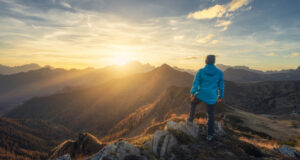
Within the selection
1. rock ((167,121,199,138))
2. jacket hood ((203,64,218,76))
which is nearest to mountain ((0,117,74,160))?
rock ((167,121,199,138))

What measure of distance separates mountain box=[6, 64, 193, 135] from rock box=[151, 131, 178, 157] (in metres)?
95.3

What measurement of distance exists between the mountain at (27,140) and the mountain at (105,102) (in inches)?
1203

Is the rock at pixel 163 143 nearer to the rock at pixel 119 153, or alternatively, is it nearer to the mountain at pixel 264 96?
the rock at pixel 119 153

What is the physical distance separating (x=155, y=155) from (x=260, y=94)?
12586cm

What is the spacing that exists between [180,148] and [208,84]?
110 inches

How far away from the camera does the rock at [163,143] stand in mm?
5372

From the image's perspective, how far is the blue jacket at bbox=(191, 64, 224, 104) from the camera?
6.02 m

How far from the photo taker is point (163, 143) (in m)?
5.73

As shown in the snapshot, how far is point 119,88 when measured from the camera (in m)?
148

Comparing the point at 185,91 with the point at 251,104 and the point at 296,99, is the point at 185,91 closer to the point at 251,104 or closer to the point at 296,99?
the point at 251,104

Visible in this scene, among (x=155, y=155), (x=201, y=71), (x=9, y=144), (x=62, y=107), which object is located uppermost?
(x=201, y=71)

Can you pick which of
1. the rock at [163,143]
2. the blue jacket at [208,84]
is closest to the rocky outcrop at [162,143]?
the rock at [163,143]

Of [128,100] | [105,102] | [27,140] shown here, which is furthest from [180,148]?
[105,102]

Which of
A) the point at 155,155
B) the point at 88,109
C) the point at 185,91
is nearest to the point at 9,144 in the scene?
the point at 185,91
